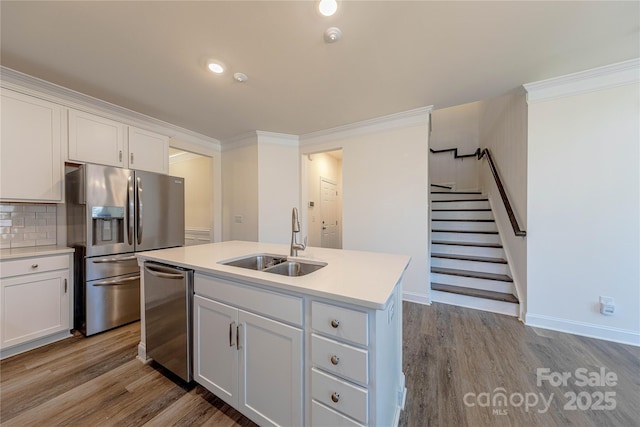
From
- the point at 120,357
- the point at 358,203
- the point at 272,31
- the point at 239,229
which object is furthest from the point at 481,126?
the point at 120,357

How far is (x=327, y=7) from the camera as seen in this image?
1468 mm

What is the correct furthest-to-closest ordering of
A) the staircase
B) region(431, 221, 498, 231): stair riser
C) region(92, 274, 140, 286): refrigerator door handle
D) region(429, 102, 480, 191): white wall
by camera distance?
region(429, 102, 480, 191): white wall < region(431, 221, 498, 231): stair riser < the staircase < region(92, 274, 140, 286): refrigerator door handle

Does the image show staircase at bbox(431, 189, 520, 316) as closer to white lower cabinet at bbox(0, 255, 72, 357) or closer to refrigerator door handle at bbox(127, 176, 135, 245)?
refrigerator door handle at bbox(127, 176, 135, 245)

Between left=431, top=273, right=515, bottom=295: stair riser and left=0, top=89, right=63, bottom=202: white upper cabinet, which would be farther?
left=431, top=273, right=515, bottom=295: stair riser

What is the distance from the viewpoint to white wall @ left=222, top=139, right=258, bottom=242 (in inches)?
152

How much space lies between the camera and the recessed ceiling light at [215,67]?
202 centimetres

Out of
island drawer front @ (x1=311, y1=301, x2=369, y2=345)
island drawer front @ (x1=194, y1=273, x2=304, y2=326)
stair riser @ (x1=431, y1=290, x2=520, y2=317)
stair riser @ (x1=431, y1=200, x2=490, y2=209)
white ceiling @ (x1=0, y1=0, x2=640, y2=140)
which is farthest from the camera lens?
stair riser @ (x1=431, y1=200, x2=490, y2=209)

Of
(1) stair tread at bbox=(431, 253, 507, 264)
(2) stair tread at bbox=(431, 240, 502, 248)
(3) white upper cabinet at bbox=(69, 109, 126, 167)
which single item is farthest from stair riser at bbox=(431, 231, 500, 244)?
(3) white upper cabinet at bbox=(69, 109, 126, 167)

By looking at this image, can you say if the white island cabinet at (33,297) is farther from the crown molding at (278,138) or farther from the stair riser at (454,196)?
the stair riser at (454,196)

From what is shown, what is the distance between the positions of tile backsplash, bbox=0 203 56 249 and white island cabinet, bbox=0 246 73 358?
137mm

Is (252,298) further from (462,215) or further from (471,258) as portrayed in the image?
(462,215)

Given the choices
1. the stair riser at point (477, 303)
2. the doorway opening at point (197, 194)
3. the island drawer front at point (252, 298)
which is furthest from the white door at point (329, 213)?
the island drawer front at point (252, 298)

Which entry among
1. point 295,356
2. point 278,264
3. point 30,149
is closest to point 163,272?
point 278,264

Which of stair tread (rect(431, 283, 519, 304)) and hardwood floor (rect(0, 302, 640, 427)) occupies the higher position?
stair tread (rect(431, 283, 519, 304))
